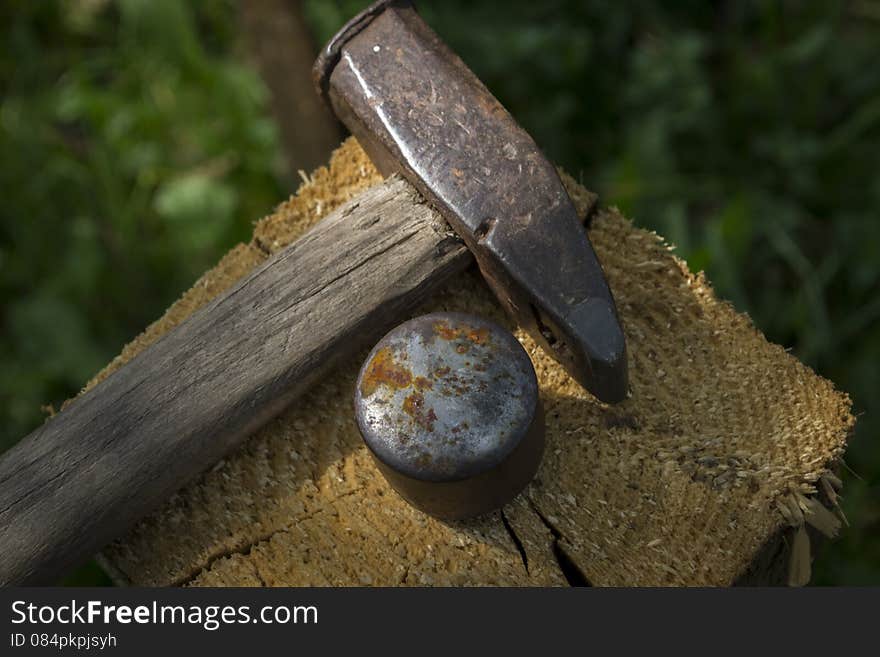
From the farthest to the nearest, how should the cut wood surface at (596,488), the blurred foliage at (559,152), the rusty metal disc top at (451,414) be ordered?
the blurred foliage at (559,152) → the cut wood surface at (596,488) → the rusty metal disc top at (451,414)

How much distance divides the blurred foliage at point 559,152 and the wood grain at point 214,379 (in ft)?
5.48

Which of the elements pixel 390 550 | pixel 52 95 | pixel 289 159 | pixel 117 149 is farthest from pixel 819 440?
pixel 52 95

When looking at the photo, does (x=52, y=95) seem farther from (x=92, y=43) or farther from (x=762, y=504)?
(x=762, y=504)

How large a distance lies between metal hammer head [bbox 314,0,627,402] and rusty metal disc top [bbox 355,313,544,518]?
113mm

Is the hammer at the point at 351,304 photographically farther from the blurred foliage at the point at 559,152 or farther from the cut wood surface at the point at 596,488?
the blurred foliage at the point at 559,152

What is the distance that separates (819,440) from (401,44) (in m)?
1.01

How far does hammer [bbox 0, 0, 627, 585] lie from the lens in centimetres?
152

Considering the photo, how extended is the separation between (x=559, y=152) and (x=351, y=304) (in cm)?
204

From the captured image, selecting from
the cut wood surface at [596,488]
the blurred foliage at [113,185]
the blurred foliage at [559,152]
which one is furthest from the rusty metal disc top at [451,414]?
the blurred foliage at [113,185]

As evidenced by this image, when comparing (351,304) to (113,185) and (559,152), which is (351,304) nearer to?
(559,152)

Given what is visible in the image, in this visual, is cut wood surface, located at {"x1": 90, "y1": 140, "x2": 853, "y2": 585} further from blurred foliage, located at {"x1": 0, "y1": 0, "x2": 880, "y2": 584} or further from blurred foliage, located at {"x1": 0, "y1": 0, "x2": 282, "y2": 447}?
blurred foliage, located at {"x1": 0, "y1": 0, "x2": 282, "y2": 447}

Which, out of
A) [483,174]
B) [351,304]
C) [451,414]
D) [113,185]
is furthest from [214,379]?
[113,185]

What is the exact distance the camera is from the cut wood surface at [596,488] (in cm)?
151

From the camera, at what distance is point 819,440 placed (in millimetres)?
1580
